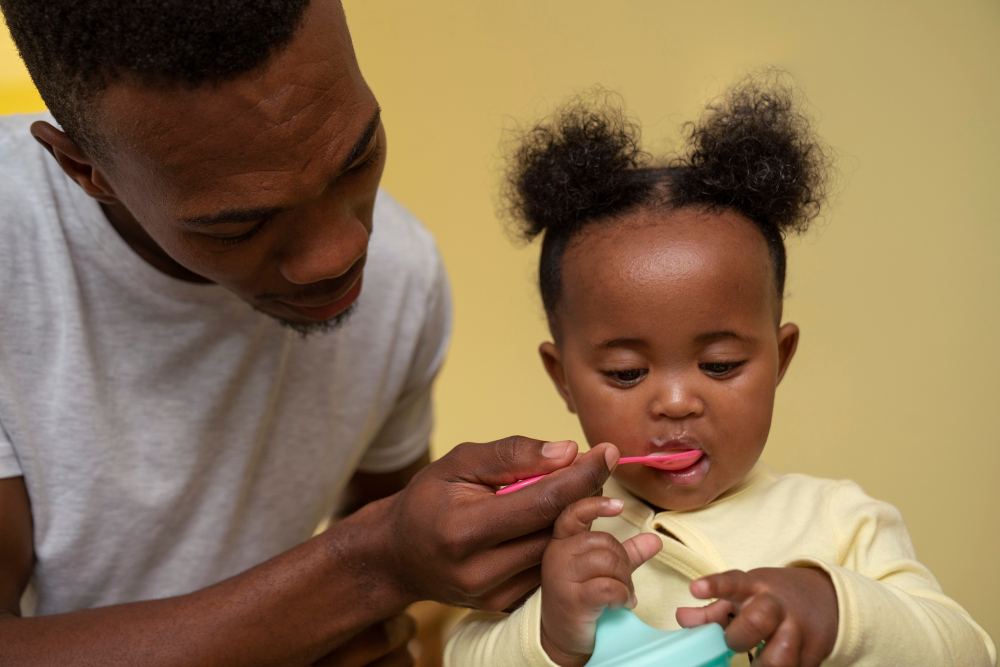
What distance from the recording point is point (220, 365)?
1.31 metres

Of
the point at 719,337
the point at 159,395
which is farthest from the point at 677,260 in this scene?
the point at 159,395

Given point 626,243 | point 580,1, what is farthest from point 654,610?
point 580,1

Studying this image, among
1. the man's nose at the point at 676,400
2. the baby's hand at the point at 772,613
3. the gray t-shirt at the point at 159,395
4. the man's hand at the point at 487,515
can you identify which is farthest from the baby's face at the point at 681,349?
the gray t-shirt at the point at 159,395

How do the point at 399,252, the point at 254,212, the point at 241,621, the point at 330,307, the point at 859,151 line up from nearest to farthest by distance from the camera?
1. the point at 254,212
2. the point at 241,621
3. the point at 330,307
4. the point at 399,252
5. the point at 859,151

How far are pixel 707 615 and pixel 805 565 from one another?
0.15 m

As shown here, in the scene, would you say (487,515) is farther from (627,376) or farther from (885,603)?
(885,603)

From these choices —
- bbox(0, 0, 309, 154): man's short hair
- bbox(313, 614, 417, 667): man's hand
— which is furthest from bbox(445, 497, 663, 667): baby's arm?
bbox(0, 0, 309, 154): man's short hair

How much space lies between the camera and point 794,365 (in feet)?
6.59

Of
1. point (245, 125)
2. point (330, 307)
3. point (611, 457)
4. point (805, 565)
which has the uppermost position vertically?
point (245, 125)

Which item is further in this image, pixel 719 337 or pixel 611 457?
pixel 719 337

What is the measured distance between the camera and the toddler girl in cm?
77

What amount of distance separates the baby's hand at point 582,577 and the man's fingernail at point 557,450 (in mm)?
59

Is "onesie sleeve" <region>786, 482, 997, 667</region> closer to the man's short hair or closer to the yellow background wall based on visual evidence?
the man's short hair

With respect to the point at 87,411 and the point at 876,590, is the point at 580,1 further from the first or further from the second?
the point at 876,590
